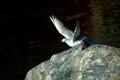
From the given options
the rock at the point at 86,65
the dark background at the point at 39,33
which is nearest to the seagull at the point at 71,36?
the rock at the point at 86,65

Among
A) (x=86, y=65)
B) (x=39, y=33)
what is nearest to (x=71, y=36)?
(x=86, y=65)

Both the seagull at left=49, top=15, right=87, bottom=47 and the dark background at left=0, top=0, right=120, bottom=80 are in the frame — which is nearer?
the seagull at left=49, top=15, right=87, bottom=47

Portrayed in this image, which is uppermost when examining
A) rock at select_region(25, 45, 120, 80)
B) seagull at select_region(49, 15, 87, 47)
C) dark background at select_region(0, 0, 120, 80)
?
dark background at select_region(0, 0, 120, 80)

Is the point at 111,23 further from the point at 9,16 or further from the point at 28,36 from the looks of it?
the point at 9,16

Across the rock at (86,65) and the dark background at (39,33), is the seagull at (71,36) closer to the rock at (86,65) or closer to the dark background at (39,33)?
the rock at (86,65)

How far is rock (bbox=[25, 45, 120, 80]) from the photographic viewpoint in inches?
509

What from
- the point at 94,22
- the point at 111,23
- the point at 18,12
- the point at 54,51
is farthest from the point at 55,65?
the point at 18,12

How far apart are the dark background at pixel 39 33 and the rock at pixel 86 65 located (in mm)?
9746

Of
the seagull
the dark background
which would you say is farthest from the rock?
the dark background

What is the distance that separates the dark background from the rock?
32.0ft

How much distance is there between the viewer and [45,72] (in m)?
15.0

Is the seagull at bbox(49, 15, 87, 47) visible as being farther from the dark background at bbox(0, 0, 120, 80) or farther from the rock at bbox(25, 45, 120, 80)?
the dark background at bbox(0, 0, 120, 80)

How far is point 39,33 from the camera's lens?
124 feet

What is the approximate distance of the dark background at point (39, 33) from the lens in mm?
27328
